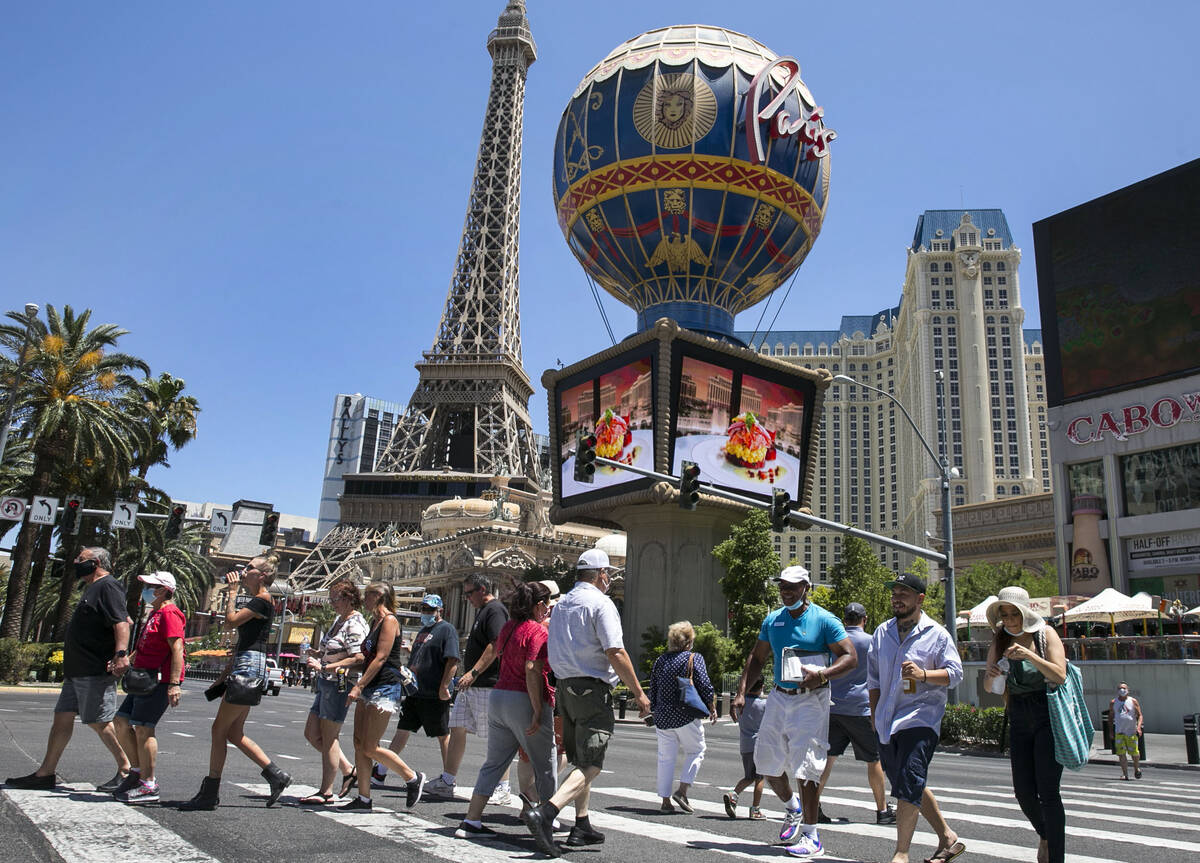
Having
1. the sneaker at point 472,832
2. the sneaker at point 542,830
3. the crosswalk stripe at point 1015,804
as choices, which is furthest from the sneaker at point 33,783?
the crosswalk stripe at point 1015,804

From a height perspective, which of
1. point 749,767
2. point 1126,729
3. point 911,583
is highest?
point 911,583

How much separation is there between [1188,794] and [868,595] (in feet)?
93.0

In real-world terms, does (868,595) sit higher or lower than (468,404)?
lower

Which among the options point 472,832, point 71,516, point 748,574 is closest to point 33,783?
point 472,832

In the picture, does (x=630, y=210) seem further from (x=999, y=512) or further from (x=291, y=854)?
(x=999, y=512)

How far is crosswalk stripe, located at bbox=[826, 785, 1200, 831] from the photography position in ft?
25.7

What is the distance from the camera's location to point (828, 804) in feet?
28.5

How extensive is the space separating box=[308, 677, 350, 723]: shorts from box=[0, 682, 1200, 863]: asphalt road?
68cm

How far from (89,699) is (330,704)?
1.72 m

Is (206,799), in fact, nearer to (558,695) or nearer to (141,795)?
(141,795)

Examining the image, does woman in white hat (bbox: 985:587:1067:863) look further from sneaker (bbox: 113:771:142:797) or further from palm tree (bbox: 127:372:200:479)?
palm tree (bbox: 127:372:200:479)

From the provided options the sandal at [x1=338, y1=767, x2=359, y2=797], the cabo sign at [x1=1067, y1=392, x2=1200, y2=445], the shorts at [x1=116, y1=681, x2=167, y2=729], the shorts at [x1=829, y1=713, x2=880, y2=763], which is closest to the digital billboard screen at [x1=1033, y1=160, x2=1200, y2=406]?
the cabo sign at [x1=1067, y1=392, x2=1200, y2=445]

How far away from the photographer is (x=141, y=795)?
6.50 metres

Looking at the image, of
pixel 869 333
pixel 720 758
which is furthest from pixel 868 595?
pixel 869 333
